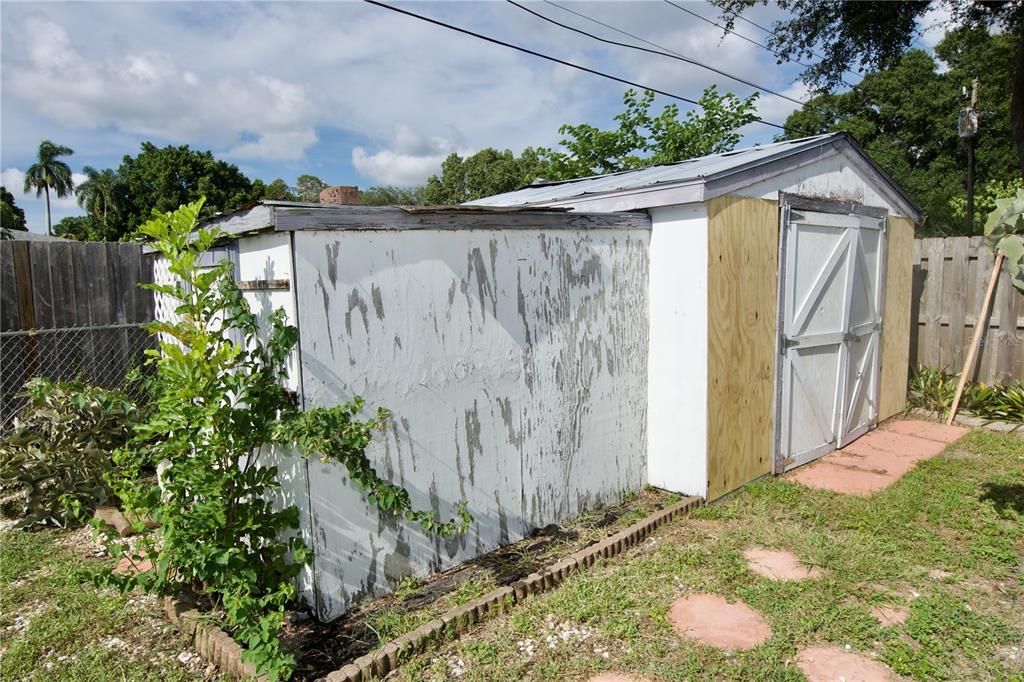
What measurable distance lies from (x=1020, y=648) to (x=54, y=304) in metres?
7.02

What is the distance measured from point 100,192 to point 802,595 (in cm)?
4152

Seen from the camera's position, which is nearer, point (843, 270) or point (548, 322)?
point (548, 322)

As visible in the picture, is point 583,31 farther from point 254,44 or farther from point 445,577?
point 445,577

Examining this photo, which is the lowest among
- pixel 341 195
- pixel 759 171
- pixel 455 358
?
pixel 455 358

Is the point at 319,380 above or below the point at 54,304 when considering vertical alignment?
below

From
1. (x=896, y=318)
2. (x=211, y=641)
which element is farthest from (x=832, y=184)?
(x=211, y=641)

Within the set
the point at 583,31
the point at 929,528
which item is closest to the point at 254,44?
the point at 583,31

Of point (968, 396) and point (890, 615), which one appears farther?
point (968, 396)

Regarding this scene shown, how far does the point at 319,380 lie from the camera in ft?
9.05

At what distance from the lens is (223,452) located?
247 centimetres

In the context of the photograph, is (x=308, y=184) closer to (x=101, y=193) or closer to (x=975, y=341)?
(x=101, y=193)

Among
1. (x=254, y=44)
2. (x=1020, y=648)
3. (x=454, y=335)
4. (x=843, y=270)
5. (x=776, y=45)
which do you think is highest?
(x=776, y=45)

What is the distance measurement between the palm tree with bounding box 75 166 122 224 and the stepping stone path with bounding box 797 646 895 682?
37.2 metres

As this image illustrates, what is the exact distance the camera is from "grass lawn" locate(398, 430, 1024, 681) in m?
2.54
